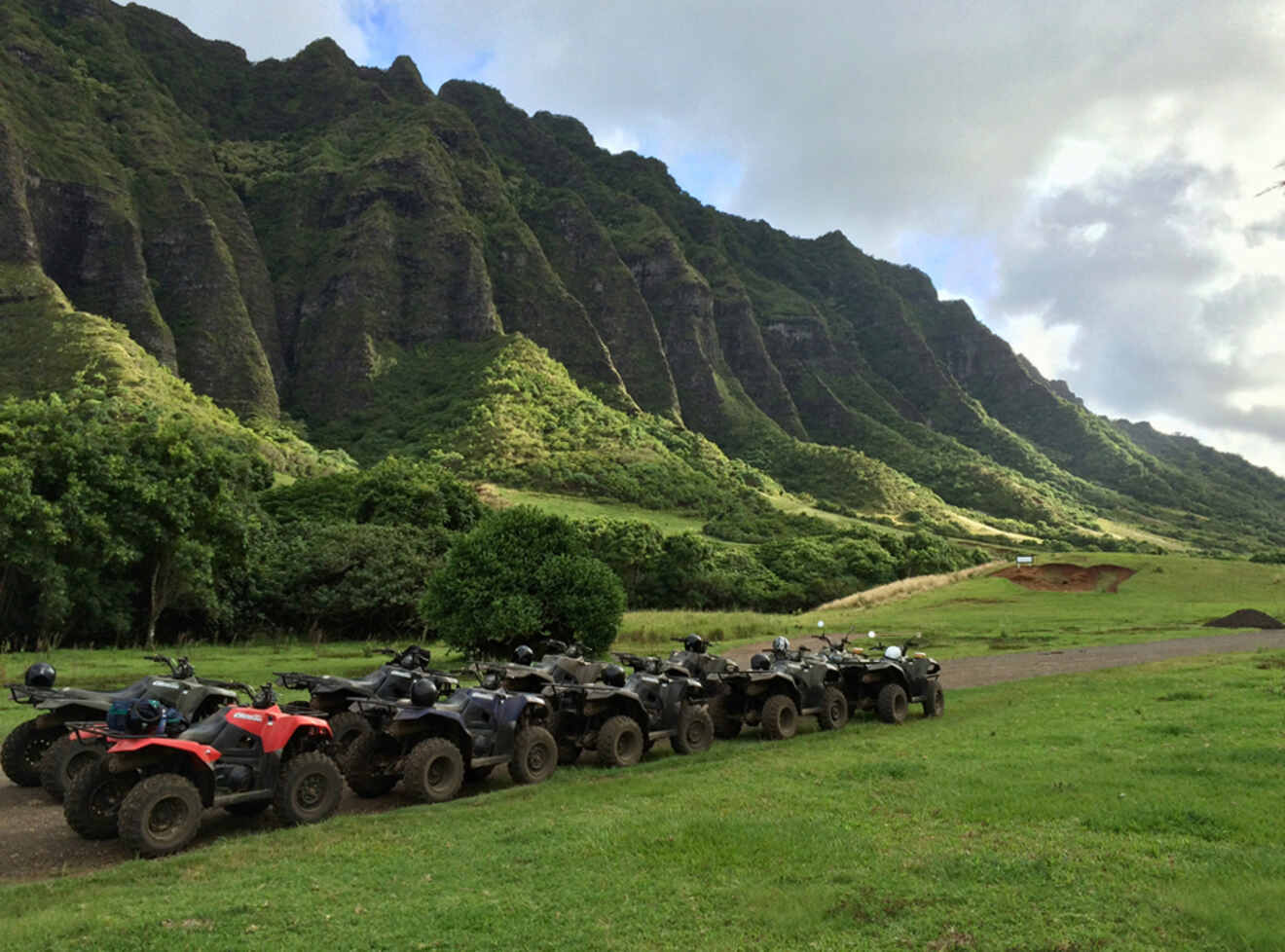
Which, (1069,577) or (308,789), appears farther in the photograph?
(1069,577)

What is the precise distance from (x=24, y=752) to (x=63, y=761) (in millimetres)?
1168

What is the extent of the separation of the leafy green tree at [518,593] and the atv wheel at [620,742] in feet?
40.5

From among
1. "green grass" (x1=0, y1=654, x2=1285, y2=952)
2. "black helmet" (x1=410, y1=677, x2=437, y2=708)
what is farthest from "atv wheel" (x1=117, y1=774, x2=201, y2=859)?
"black helmet" (x1=410, y1=677, x2=437, y2=708)

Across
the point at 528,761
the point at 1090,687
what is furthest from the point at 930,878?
the point at 1090,687

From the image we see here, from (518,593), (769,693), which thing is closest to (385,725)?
(769,693)

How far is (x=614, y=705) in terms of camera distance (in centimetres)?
1203

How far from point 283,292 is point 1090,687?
5856 inches

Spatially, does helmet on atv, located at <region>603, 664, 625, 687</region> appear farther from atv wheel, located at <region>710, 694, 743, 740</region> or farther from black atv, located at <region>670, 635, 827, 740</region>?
atv wheel, located at <region>710, 694, 743, 740</region>

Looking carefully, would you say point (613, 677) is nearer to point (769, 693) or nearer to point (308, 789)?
point (769, 693)

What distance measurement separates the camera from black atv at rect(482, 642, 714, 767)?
11.6 metres

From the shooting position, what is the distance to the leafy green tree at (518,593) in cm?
2420

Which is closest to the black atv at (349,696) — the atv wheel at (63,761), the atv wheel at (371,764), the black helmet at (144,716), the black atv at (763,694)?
the atv wheel at (371,764)

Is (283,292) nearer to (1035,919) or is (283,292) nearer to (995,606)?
(995,606)

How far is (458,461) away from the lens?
307 feet
